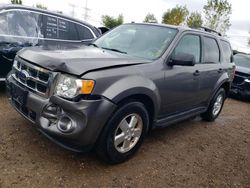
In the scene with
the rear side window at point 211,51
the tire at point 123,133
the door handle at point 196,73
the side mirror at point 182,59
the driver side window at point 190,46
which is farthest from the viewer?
the rear side window at point 211,51

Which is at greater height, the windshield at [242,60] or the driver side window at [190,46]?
the driver side window at [190,46]

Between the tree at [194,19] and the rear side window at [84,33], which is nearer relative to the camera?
the rear side window at [84,33]

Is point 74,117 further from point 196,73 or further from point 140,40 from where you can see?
point 196,73

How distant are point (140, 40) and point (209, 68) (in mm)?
1575

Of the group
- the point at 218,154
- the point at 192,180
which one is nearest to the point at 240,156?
the point at 218,154

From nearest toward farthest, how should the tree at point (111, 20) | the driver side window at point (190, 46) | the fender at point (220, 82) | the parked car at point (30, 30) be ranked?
the driver side window at point (190, 46) → the parked car at point (30, 30) → the fender at point (220, 82) → the tree at point (111, 20)

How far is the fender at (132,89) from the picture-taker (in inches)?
126

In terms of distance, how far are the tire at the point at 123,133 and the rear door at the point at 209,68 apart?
1.70 m

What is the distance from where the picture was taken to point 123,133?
3.58 metres

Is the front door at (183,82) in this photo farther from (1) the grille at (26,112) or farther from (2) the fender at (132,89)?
(1) the grille at (26,112)

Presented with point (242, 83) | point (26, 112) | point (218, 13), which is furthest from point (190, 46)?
point (218, 13)

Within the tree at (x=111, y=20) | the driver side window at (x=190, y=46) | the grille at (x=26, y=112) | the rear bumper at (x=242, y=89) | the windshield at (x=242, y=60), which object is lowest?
the tree at (x=111, y=20)

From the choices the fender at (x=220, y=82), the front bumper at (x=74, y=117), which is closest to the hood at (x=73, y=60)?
the front bumper at (x=74, y=117)

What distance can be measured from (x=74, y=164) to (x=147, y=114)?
3.62 ft
